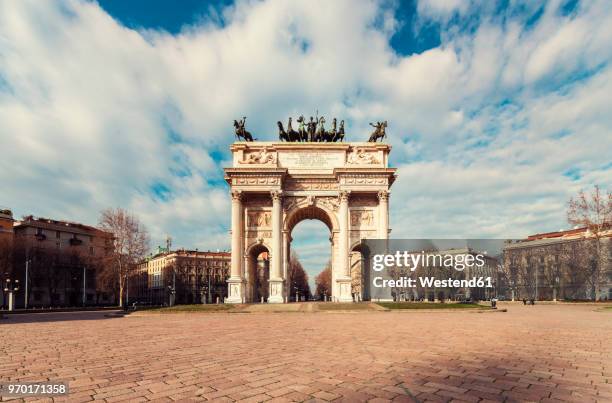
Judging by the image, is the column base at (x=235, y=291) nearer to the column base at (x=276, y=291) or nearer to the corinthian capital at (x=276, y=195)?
the column base at (x=276, y=291)

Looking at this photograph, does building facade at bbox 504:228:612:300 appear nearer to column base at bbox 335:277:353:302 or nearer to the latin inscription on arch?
column base at bbox 335:277:353:302

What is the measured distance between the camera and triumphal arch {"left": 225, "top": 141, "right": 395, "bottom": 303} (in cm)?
4097

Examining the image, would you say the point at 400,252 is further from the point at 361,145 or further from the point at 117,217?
the point at 117,217

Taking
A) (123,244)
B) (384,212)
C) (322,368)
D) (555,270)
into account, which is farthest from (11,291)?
(555,270)

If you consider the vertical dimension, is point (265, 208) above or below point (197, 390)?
above

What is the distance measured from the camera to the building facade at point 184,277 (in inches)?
3947

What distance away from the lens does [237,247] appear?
4097cm

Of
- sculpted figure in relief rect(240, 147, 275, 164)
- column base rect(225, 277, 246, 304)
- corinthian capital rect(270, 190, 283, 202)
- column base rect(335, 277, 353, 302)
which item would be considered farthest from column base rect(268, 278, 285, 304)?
sculpted figure in relief rect(240, 147, 275, 164)

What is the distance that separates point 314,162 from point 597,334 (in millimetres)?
32231

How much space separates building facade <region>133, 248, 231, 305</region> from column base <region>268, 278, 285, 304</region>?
2449 inches

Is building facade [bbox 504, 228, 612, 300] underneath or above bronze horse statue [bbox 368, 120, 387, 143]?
underneath

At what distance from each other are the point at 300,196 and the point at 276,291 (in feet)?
34.3

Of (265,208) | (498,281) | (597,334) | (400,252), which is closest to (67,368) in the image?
(597,334)

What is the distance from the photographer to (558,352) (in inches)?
378
